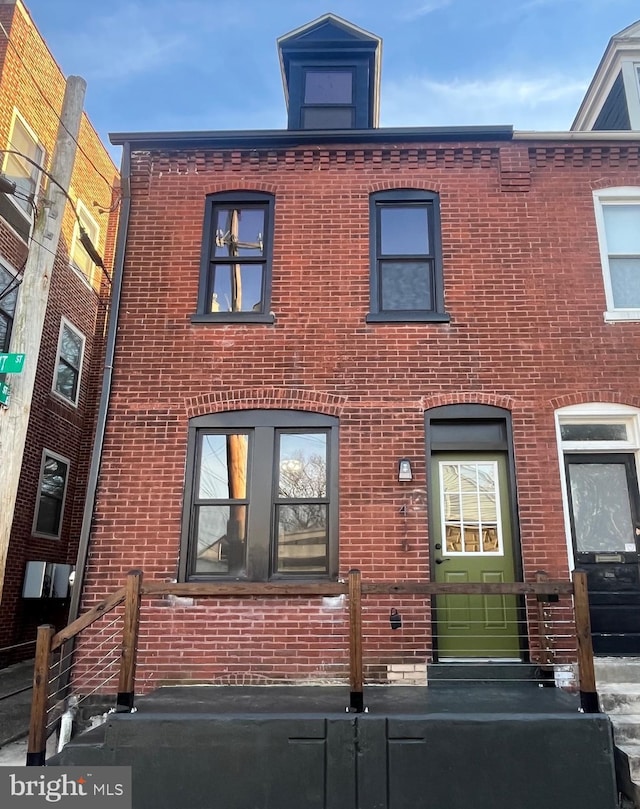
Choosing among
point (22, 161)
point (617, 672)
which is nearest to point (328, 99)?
point (22, 161)

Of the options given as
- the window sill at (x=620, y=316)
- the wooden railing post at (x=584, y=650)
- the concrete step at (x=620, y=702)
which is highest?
the window sill at (x=620, y=316)

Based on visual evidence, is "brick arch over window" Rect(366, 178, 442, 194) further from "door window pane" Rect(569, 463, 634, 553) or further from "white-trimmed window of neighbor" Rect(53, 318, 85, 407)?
"white-trimmed window of neighbor" Rect(53, 318, 85, 407)

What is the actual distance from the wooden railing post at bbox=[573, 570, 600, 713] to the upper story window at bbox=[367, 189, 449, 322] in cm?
357

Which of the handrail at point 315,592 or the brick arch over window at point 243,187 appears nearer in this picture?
the handrail at point 315,592

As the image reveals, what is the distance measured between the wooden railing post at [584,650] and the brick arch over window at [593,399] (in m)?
2.57

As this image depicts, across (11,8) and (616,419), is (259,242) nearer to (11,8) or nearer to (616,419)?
(616,419)

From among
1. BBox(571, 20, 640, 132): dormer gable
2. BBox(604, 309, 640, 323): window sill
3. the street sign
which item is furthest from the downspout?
BBox(571, 20, 640, 132): dormer gable

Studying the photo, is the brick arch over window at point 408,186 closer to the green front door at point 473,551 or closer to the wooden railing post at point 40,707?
the green front door at point 473,551

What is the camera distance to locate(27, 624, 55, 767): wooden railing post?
469cm

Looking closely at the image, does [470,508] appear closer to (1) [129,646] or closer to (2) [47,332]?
(1) [129,646]

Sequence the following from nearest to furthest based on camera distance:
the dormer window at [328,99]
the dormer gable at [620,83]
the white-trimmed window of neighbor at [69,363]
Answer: the dormer window at [328,99] < the dormer gable at [620,83] < the white-trimmed window of neighbor at [69,363]

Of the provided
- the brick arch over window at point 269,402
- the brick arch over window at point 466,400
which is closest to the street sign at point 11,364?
the brick arch over window at point 269,402

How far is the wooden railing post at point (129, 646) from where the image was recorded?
4848mm

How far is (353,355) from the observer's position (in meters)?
7.26
